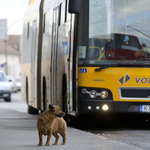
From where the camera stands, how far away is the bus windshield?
469 inches

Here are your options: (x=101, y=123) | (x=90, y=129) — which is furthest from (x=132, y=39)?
(x=101, y=123)

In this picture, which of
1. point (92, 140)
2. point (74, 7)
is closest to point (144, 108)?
point (92, 140)

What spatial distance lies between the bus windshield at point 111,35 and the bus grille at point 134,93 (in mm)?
596

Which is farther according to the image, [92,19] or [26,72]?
[26,72]

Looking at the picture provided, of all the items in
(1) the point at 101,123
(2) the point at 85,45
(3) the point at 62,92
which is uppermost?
(2) the point at 85,45

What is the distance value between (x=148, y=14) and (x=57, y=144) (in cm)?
445

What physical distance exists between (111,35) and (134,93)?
1364 millimetres

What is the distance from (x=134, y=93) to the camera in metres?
11.9

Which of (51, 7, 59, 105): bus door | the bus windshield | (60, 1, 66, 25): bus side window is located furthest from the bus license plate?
(60, 1, 66, 25): bus side window

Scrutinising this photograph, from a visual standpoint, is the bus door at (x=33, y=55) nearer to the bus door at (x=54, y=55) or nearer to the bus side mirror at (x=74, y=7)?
the bus door at (x=54, y=55)

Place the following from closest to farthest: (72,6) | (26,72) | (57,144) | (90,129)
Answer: (57,144) < (72,6) < (90,129) < (26,72)

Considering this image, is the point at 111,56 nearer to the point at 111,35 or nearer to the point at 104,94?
the point at 111,35

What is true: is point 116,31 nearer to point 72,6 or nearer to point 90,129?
point 72,6

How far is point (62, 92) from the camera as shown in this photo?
13.3 m
